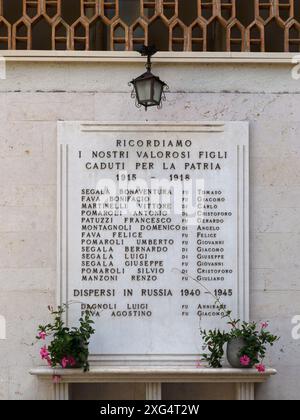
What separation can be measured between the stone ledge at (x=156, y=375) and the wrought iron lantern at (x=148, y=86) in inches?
108

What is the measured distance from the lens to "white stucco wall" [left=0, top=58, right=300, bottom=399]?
8.69 m

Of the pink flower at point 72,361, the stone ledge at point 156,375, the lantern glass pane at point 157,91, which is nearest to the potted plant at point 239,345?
the stone ledge at point 156,375

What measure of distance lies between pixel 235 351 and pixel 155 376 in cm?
85

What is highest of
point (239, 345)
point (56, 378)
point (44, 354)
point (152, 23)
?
point (152, 23)

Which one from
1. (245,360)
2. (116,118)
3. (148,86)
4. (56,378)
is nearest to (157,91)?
(148,86)

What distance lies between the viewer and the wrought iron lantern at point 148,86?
328 inches

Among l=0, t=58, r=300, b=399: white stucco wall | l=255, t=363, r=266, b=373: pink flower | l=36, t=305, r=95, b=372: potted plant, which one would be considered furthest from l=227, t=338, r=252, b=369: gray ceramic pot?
l=36, t=305, r=95, b=372: potted plant

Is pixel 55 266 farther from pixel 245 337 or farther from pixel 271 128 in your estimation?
pixel 271 128

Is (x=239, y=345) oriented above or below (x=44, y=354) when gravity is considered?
above

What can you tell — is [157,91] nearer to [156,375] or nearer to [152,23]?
[152,23]

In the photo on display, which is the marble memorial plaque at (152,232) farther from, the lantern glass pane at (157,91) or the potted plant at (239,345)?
the lantern glass pane at (157,91)

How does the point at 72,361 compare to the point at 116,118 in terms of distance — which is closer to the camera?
the point at 72,361

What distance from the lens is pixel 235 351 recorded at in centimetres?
829
